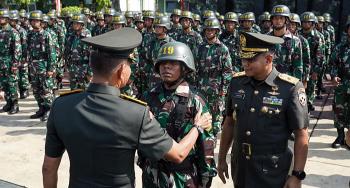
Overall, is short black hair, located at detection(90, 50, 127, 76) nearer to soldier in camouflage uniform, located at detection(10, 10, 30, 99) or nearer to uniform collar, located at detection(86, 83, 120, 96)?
uniform collar, located at detection(86, 83, 120, 96)

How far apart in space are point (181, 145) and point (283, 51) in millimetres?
4221

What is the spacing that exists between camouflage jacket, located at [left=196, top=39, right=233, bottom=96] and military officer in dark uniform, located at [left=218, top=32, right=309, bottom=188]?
122 inches

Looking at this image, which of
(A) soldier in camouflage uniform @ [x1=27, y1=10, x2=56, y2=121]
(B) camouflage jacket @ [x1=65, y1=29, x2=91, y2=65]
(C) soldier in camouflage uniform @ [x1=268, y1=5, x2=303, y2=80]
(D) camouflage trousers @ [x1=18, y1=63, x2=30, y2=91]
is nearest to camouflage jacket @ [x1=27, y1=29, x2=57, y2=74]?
(A) soldier in camouflage uniform @ [x1=27, y1=10, x2=56, y2=121]

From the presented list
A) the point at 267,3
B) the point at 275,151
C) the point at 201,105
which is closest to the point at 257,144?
the point at 275,151

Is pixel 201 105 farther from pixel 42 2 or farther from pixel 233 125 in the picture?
pixel 42 2

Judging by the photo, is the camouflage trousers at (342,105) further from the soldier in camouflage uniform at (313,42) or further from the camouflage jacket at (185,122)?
the camouflage jacket at (185,122)

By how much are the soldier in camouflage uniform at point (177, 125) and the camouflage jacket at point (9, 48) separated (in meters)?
6.32

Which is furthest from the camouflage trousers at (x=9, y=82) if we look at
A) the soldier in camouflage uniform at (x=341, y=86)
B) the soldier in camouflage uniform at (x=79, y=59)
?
the soldier in camouflage uniform at (x=341, y=86)

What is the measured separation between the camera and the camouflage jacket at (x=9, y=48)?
8105mm

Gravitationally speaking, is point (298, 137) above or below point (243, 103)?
below

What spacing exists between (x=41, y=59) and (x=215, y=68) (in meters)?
3.97

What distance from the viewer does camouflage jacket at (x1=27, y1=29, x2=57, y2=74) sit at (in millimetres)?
7668

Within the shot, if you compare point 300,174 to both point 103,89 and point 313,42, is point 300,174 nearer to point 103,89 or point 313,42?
point 103,89

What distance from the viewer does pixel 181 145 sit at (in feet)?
7.06
